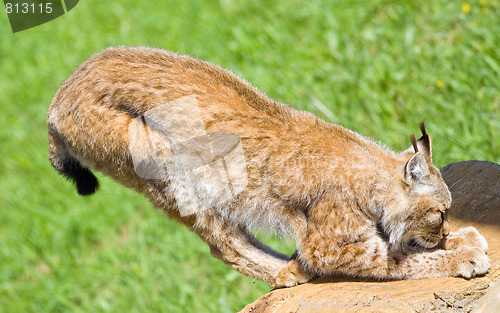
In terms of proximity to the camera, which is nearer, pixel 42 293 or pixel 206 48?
pixel 42 293

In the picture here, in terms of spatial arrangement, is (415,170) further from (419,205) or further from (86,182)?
(86,182)

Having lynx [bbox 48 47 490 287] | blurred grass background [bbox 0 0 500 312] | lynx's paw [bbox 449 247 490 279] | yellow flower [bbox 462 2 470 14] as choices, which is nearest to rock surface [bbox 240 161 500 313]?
lynx's paw [bbox 449 247 490 279]

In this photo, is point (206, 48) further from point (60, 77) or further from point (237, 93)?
point (237, 93)

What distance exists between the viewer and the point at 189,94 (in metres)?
4.40

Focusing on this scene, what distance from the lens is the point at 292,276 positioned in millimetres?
4344

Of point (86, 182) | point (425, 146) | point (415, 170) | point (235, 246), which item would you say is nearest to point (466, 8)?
point (425, 146)

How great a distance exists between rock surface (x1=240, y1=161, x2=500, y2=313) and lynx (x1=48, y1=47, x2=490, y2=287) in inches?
7.3

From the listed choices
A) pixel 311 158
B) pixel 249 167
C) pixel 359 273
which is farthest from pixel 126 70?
pixel 359 273

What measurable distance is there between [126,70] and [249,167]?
113 cm

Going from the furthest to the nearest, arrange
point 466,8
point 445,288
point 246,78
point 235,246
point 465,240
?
point 246,78, point 466,8, point 235,246, point 465,240, point 445,288

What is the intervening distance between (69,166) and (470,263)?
3003mm

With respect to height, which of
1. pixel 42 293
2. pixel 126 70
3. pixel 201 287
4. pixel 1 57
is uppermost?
pixel 126 70

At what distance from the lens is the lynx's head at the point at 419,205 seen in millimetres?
4098

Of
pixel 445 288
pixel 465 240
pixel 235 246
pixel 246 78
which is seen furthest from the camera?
pixel 246 78
